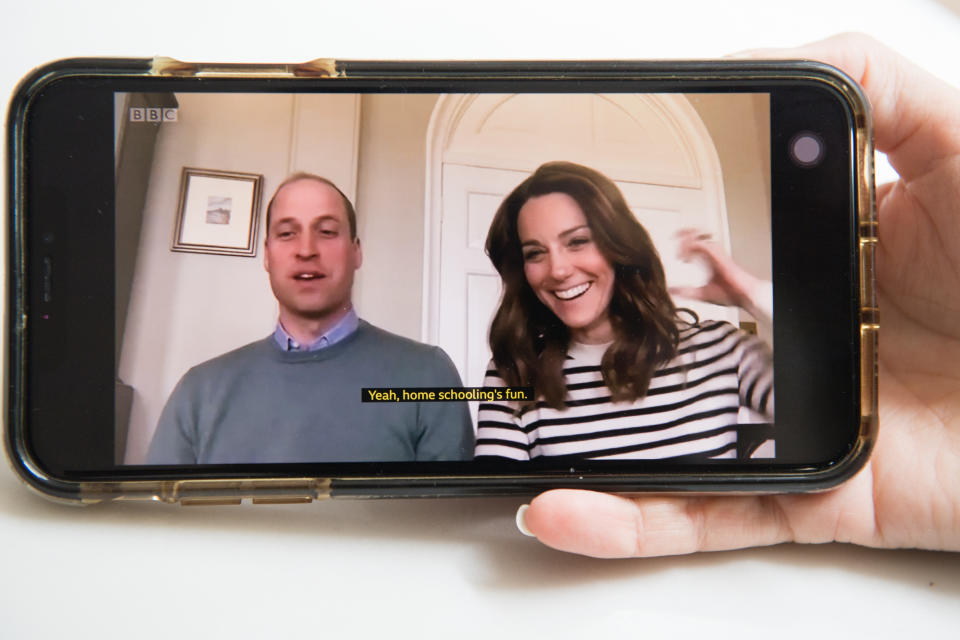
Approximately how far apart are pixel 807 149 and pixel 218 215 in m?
0.39

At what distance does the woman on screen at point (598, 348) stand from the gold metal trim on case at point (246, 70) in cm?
15

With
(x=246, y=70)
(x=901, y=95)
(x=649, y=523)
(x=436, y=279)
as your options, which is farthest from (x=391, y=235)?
(x=901, y=95)

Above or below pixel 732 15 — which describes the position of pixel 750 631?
below

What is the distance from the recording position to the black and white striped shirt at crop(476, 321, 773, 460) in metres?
0.41

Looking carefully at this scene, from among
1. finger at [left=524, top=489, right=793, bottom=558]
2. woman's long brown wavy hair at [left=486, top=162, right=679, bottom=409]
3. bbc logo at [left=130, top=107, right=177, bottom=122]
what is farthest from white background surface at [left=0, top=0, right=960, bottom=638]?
bbc logo at [left=130, top=107, right=177, bottom=122]

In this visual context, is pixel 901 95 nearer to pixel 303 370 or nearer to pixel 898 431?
pixel 898 431

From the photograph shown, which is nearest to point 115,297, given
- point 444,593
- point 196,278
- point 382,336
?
point 196,278

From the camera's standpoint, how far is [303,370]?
40 centimetres

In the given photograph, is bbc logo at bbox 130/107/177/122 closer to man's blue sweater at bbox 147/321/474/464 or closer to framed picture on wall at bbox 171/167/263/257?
framed picture on wall at bbox 171/167/263/257

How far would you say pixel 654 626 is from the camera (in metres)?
0.38

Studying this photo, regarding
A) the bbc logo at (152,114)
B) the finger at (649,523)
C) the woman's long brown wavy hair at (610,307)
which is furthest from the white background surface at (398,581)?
the bbc logo at (152,114)

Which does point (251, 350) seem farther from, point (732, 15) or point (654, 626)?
point (732, 15)

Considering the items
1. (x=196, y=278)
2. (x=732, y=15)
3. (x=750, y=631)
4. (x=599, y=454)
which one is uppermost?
(x=732, y=15)

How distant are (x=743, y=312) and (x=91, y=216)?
430mm
